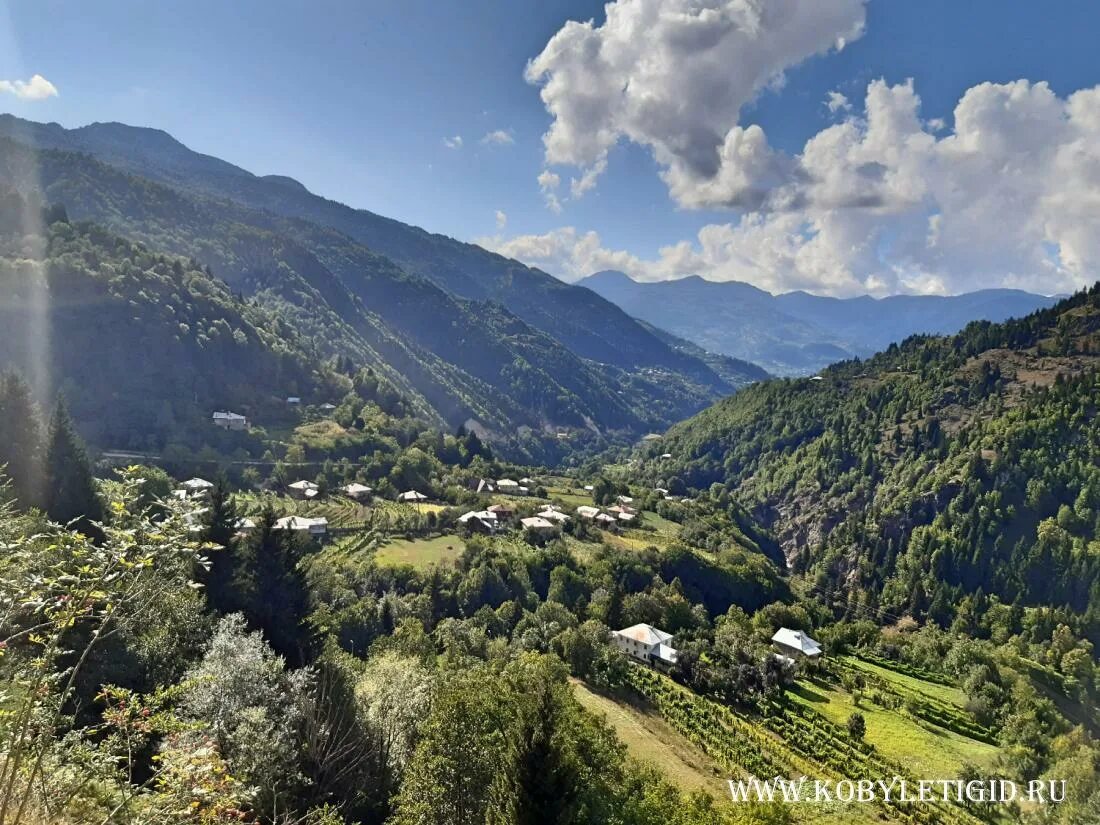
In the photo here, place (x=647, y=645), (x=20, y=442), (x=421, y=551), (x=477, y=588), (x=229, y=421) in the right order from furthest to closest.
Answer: (x=229, y=421)
(x=421, y=551)
(x=477, y=588)
(x=647, y=645)
(x=20, y=442)

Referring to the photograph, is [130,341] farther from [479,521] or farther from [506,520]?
[506,520]

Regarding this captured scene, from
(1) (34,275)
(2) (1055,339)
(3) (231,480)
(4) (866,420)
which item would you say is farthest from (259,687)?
(2) (1055,339)

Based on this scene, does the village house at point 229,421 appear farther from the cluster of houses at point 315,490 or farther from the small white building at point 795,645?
the small white building at point 795,645

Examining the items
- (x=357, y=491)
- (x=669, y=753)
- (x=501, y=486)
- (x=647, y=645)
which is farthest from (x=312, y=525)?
(x=669, y=753)

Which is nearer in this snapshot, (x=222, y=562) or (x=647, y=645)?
(x=222, y=562)

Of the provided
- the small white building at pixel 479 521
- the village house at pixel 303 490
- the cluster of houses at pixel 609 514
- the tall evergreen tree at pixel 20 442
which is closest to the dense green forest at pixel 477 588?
the tall evergreen tree at pixel 20 442

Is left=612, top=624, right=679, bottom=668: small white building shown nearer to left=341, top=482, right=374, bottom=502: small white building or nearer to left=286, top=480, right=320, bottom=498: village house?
left=341, top=482, right=374, bottom=502: small white building
